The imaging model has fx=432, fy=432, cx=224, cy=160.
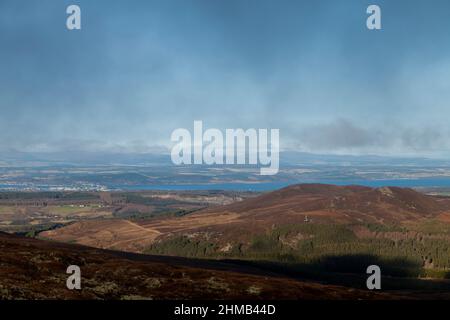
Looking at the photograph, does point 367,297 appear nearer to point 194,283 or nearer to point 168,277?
point 194,283
